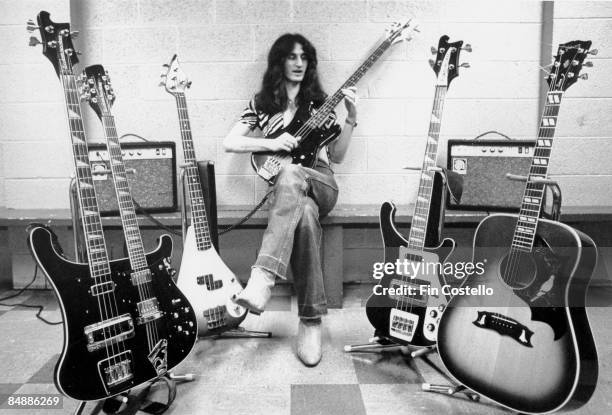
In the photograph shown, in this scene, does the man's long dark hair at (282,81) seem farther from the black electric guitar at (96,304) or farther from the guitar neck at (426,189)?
the black electric guitar at (96,304)

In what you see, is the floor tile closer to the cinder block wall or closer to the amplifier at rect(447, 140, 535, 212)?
the amplifier at rect(447, 140, 535, 212)

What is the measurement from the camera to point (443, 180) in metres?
1.66

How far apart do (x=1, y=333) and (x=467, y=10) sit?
259 cm

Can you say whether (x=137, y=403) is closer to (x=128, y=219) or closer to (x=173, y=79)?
(x=128, y=219)

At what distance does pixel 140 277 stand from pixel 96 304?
0.14m

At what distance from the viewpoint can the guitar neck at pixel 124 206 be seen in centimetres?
141

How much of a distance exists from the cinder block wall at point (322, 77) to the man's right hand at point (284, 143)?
60 cm

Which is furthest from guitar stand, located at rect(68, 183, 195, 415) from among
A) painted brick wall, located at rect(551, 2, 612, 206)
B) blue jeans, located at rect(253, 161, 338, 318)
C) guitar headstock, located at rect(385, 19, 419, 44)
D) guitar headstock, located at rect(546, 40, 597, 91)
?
painted brick wall, located at rect(551, 2, 612, 206)

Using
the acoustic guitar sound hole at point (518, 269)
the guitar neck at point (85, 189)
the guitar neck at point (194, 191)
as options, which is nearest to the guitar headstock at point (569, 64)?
the acoustic guitar sound hole at point (518, 269)

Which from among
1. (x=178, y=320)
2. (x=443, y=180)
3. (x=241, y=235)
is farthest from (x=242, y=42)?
(x=178, y=320)

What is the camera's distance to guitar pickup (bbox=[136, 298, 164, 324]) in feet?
4.49

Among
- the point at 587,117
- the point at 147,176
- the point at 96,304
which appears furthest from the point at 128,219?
the point at 587,117

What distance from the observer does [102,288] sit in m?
1.30

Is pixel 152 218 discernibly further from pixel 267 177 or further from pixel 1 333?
pixel 1 333
